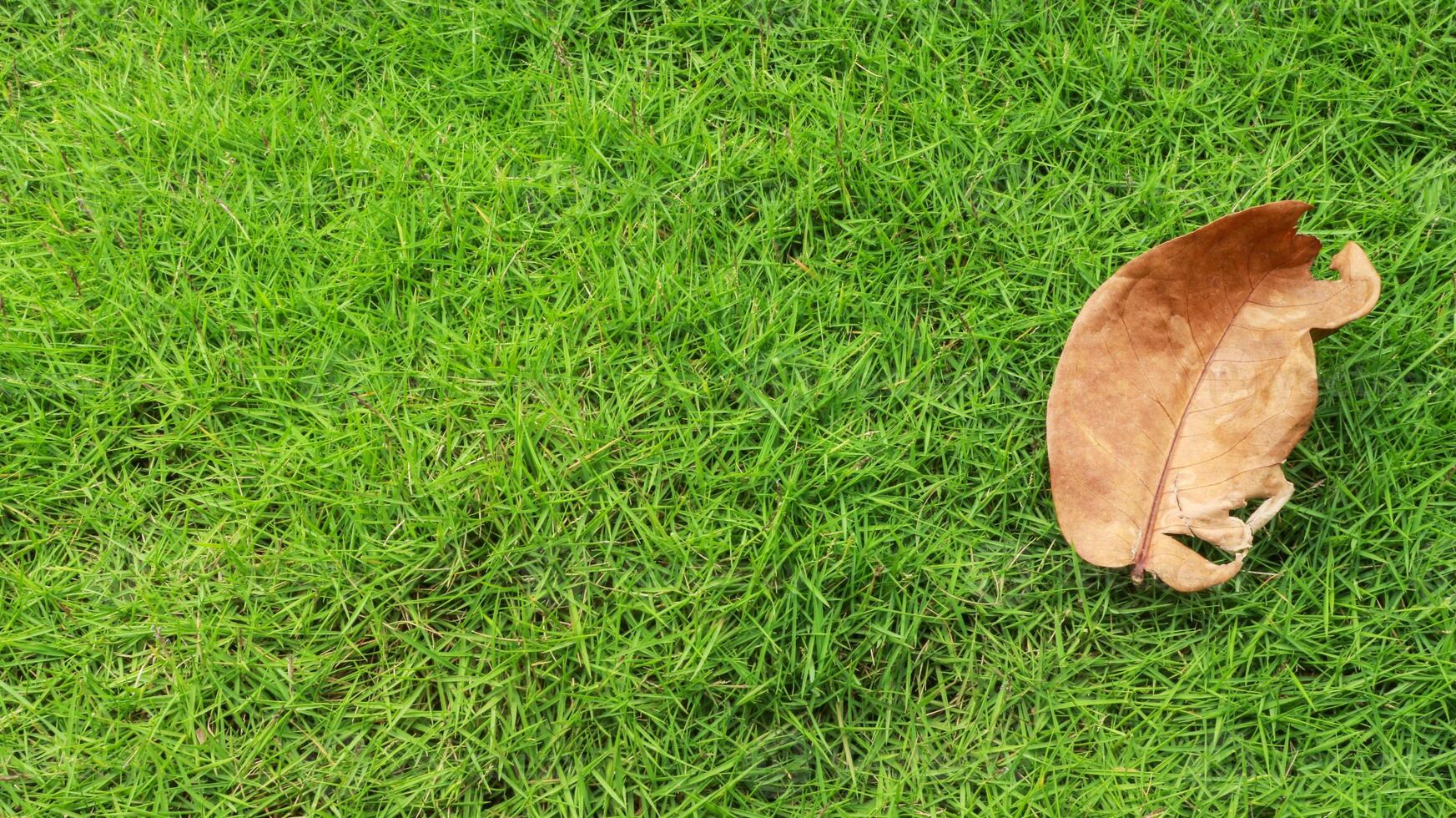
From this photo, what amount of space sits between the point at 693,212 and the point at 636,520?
68cm

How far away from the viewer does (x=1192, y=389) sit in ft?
6.14

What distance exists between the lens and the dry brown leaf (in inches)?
70.7

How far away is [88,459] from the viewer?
6.52 feet

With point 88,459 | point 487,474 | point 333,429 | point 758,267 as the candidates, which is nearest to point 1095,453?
point 758,267

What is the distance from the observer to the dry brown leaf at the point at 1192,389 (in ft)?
5.89

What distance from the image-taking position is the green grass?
179cm

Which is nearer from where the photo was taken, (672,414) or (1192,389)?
(1192,389)

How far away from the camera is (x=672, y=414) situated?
1.97m

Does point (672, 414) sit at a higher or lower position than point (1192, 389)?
lower

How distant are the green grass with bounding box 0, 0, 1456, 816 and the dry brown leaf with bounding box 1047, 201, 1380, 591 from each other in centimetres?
11

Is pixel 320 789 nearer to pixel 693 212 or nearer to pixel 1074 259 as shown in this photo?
pixel 693 212

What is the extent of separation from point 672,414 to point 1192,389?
39.6 inches

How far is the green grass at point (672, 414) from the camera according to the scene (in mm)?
1788

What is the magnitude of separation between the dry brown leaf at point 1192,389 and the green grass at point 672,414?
0.11 metres
